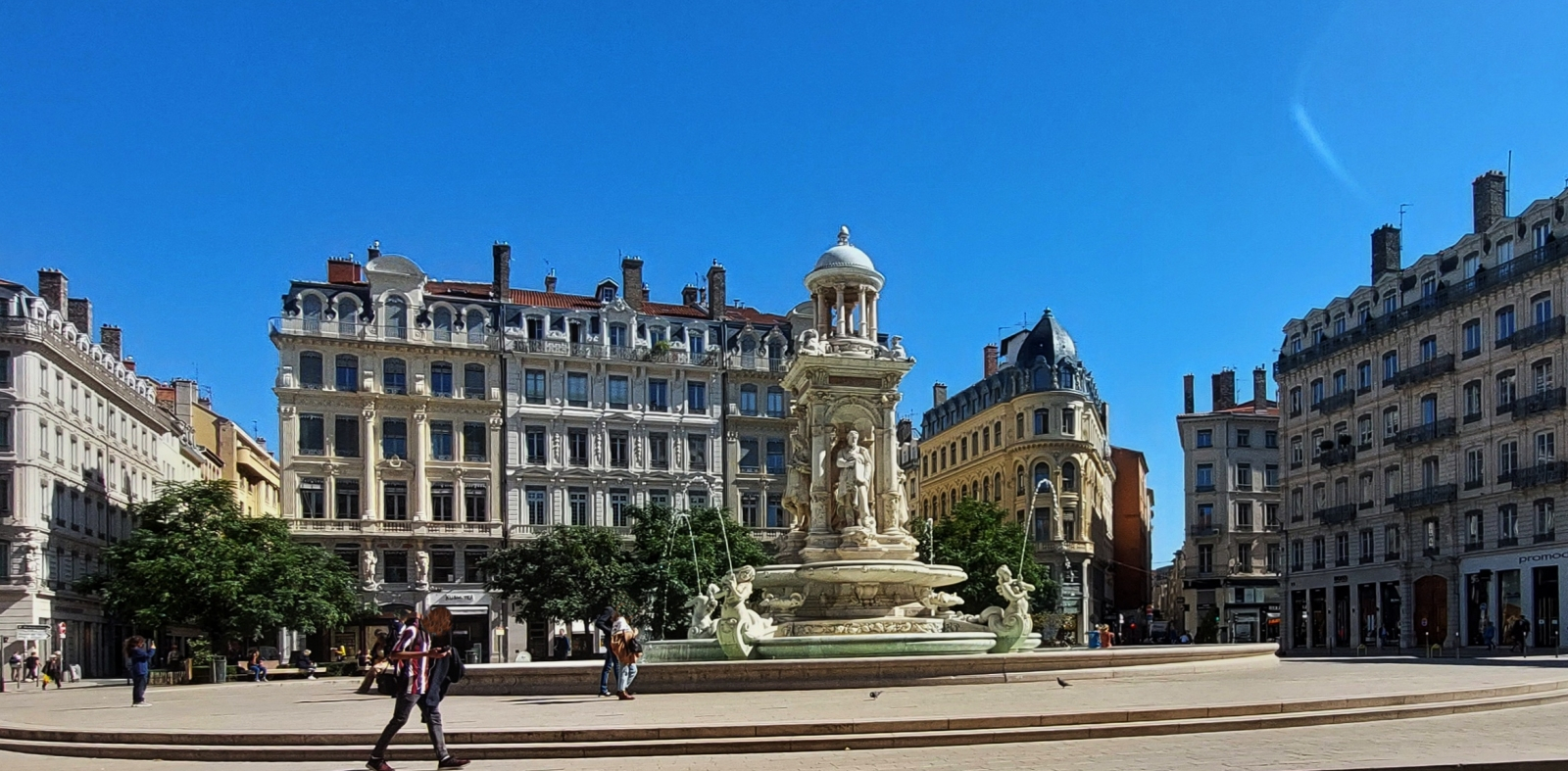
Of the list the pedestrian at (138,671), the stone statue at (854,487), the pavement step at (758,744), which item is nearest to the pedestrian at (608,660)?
the pavement step at (758,744)

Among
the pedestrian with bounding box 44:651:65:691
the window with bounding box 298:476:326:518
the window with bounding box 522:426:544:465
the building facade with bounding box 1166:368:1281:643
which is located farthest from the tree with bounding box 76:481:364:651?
the building facade with bounding box 1166:368:1281:643

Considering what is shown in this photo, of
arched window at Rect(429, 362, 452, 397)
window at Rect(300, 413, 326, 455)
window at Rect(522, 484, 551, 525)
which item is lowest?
window at Rect(522, 484, 551, 525)

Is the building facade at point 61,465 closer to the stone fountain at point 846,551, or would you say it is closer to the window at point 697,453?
the window at point 697,453

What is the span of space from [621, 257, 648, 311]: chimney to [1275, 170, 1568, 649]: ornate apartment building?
106 feet

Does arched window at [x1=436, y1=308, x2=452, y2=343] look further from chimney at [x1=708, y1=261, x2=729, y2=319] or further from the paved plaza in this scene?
the paved plaza

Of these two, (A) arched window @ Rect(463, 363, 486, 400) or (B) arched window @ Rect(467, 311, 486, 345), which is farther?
(B) arched window @ Rect(467, 311, 486, 345)

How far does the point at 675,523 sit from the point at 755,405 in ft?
47.2

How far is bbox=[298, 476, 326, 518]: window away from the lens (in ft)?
209

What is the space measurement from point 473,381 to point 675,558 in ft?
54.1

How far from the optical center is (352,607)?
55.6m

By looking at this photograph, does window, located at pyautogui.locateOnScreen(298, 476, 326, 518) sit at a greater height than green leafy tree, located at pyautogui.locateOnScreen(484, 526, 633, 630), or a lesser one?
greater

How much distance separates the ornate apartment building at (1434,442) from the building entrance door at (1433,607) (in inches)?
2.9

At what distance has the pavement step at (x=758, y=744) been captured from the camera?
15906mm

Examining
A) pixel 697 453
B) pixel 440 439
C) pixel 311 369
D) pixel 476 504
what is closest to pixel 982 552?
pixel 697 453
